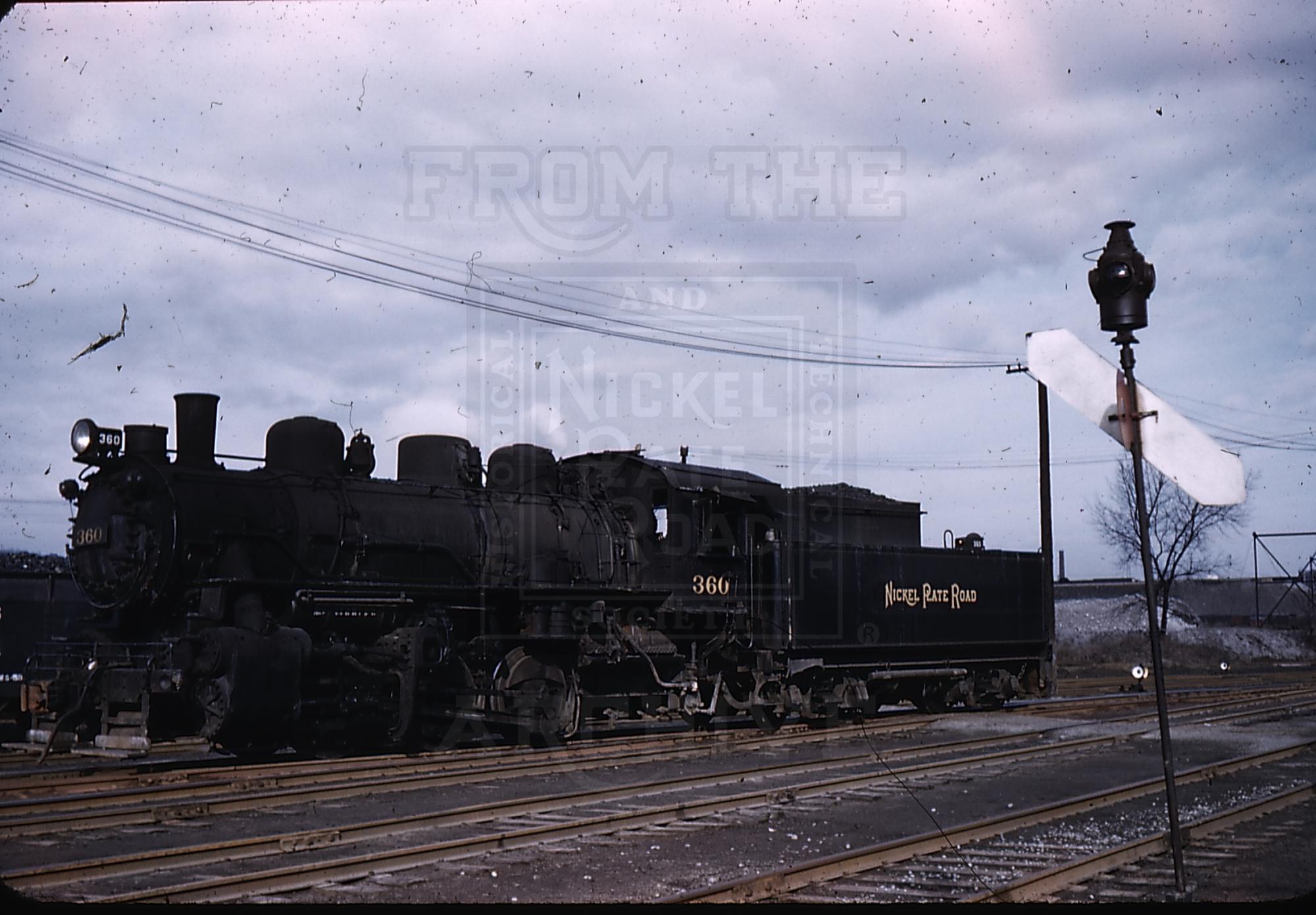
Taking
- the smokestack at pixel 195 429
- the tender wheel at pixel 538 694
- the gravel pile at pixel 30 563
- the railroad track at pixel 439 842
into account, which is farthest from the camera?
the gravel pile at pixel 30 563

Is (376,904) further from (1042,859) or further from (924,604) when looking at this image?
(924,604)

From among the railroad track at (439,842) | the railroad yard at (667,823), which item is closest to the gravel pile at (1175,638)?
the railroad yard at (667,823)

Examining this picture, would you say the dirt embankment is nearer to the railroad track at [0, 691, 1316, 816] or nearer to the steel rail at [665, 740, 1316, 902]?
the railroad track at [0, 691, 1316, 816]

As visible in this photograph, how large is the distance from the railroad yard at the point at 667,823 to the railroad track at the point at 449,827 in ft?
0.07

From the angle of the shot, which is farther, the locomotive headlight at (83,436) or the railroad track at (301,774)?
the locomotive headlight at (83,436)

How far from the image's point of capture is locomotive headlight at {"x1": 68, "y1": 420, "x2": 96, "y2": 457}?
12711 mm

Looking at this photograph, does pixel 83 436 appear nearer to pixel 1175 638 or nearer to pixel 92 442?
pixel 92 442

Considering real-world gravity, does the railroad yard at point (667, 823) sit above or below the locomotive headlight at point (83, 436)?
below

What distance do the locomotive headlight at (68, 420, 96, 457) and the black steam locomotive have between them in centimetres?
2

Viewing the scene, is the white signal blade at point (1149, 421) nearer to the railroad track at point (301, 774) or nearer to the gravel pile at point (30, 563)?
the railroad track at point (301, 774)

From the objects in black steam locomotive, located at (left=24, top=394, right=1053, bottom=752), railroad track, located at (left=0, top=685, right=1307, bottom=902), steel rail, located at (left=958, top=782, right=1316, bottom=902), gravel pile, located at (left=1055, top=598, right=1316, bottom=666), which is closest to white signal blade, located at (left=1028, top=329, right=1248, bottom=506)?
steel rail, located at (left=958, top=782, right=1316, bottom=902)

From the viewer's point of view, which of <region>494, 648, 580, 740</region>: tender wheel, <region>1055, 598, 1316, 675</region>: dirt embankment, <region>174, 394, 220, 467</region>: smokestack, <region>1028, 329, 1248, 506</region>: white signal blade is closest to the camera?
<region>1028, 329, 1248, 506</region>: white signal blade

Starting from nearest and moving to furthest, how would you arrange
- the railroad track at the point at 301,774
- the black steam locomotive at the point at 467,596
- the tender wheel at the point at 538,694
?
the railroad track at the point at 301,774 → the black steam locomotive at the point at 467,596 → the tender wheel at the point at 538,694

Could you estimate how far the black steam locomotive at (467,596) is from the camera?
12.3 meters
